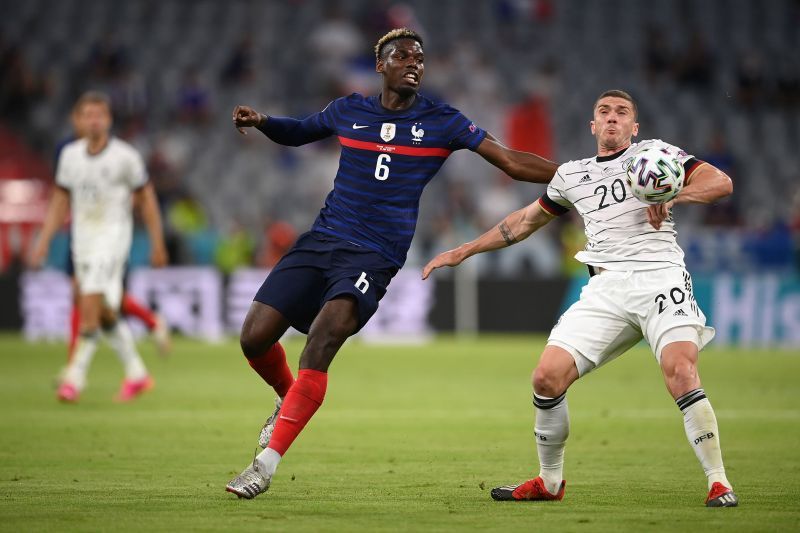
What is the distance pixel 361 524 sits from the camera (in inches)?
255

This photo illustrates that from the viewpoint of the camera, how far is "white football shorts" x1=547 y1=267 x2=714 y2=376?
7277 millimetres

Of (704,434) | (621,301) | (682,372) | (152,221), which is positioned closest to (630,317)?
(621,301)

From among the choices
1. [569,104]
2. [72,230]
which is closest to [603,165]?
[72,230]

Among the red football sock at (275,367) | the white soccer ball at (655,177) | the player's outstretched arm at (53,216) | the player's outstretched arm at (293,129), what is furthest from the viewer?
the player's outstretched arm at (53,216)

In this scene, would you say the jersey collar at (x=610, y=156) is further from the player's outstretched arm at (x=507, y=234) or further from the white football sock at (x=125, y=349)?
the white football sock at (x=125, y=349)

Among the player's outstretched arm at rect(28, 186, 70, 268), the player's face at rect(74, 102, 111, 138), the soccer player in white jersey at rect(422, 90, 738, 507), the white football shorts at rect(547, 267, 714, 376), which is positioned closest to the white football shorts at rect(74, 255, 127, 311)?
the player's outstretched arm at rect(28, 186, 70, 268)

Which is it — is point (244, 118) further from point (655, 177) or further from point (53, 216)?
point (53, 216)

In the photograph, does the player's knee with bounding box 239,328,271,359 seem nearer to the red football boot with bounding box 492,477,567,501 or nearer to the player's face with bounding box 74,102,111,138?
the red football boot with bounding box 492,477,567,501

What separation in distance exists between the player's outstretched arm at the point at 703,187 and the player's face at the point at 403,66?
1.72m

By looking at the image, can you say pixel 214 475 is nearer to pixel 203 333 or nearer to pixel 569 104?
pixel 203 333

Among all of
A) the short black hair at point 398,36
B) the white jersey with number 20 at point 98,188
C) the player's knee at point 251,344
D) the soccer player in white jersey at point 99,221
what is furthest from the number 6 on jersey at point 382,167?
the white jersey with number 20 at point 98,188

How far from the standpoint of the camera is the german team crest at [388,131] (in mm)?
7954

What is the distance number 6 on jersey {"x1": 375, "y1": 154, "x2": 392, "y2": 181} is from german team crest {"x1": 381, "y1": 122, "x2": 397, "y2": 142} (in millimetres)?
112

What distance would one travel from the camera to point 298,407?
294 inches
